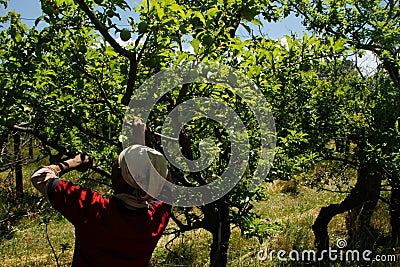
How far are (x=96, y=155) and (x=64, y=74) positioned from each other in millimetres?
727

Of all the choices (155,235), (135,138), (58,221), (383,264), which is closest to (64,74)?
(135,138)

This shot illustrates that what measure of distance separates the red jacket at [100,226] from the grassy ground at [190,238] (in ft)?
7.30

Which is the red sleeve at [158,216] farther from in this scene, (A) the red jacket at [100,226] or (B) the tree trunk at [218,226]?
(B) the tree trunk at [218,226]

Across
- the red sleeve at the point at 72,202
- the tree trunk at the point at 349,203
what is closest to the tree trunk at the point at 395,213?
the tree trunk at the point at 349,203

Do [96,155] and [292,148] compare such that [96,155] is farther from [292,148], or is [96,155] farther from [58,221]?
[58,221]

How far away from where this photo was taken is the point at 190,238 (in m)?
6.02

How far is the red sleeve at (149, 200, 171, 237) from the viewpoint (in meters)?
1.72

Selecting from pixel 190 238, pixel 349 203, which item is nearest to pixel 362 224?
pixel 349 203

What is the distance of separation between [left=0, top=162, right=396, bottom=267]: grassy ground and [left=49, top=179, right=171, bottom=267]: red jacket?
2.23m

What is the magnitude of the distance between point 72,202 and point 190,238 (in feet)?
15.3

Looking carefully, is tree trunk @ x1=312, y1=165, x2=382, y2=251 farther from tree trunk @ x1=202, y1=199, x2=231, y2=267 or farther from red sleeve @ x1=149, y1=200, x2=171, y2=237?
red sleeve @ x1=149, y1=200, x2=171, y2=237

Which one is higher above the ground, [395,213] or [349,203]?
[349,203]

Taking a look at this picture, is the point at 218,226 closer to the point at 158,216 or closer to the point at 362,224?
the point at 158,216

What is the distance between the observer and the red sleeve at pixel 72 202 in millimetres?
1550
